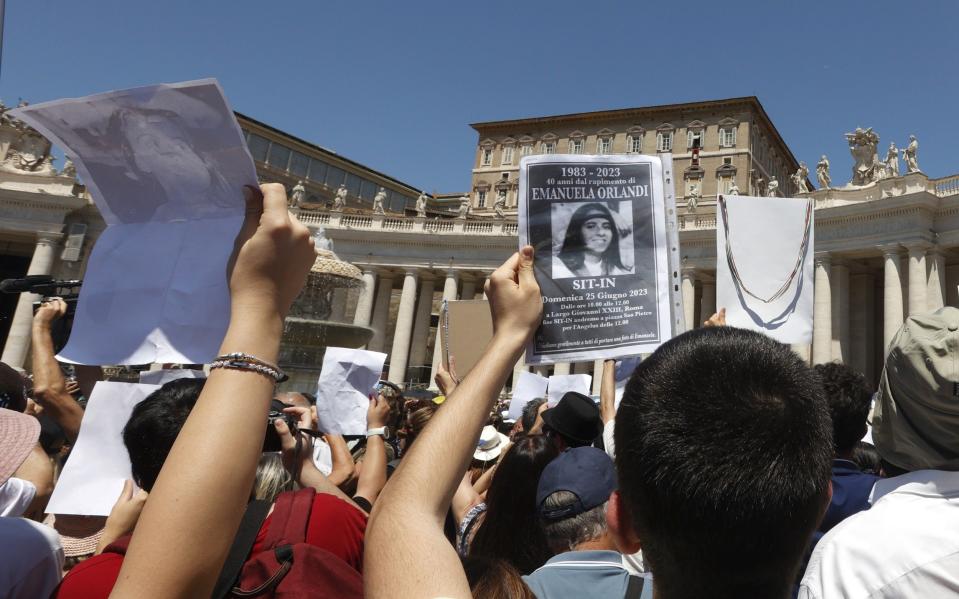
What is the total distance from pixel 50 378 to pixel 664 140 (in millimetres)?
57456

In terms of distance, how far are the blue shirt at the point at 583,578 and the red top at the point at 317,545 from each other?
72 cm

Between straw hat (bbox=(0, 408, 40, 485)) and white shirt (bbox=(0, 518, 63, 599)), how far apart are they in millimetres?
181

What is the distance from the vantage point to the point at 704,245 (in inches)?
1324

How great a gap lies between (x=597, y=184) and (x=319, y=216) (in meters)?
39.6

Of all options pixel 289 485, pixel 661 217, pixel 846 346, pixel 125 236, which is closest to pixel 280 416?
pixel 289 485

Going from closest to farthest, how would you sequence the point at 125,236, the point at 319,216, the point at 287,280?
the point at 287,280 → the point at 125,236 → the point at 319,216

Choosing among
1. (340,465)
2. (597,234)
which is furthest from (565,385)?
(597,234)

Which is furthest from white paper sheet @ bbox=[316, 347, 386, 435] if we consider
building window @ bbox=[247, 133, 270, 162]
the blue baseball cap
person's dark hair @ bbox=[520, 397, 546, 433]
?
building window @ bbox=[247, 133, 270, 162]

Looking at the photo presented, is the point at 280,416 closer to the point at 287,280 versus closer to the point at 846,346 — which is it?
the point at 287,280

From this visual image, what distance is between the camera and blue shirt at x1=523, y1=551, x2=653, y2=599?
2211mm

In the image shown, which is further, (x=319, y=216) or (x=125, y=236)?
(x=319, y=216)

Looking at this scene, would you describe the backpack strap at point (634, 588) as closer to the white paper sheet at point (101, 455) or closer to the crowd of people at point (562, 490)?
the crowd of people at point (562, 490)

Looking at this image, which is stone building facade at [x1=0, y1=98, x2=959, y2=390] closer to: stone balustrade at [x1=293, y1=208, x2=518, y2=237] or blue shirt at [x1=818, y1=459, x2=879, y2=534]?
stone balustrade at [x1=293, y1=208, x2=518, y2=237]

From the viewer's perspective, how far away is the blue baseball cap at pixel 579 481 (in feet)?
9.02
